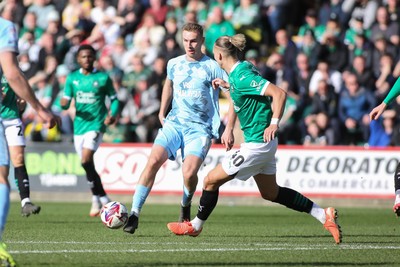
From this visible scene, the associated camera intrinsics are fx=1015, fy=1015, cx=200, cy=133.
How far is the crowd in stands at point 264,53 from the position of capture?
21953 millimetres

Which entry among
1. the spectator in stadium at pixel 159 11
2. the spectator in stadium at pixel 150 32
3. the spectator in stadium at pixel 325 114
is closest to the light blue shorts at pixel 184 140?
the spectator in stadium at pixel 325 114

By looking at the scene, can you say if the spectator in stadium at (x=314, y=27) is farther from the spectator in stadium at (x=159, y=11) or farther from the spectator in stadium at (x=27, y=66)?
the spectator in stadium at (x=27, y=66)

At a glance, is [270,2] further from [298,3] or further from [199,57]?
[199,57]

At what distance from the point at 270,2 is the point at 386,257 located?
15684 millimetres

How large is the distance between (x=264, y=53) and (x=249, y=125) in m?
13.7

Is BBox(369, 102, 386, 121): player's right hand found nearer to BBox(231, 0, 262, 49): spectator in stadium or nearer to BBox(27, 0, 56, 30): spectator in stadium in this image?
BBox(231, 0, 262, 49): spectator in stadium

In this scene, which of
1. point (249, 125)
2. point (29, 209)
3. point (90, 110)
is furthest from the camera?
point (90, 110)

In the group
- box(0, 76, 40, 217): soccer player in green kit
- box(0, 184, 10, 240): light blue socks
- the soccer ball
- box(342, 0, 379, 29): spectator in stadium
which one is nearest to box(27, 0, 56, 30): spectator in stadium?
box(342, 0, 379, 29): spectator in stadium

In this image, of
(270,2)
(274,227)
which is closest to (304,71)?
(270,2)

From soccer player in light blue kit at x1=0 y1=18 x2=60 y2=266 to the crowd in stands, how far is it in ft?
44.1

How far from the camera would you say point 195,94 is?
12750 millimetres

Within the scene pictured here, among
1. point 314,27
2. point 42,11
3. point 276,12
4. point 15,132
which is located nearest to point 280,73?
point 314,27

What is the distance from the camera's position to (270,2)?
24.9 m

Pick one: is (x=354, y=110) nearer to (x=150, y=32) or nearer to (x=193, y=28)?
(x=150, y=32)
